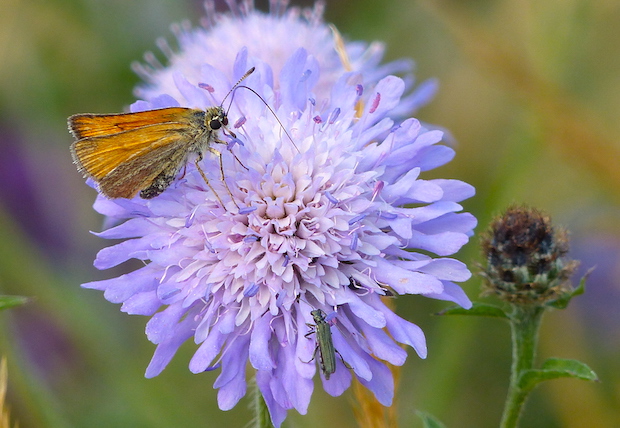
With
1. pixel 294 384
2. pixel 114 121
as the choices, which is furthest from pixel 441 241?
pixel 114 121

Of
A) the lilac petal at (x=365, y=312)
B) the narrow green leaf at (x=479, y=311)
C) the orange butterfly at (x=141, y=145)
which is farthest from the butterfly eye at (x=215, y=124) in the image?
the narrow green leaf at (x=479, y=311)

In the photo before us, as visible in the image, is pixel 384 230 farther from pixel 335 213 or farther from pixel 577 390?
pixel 577 390

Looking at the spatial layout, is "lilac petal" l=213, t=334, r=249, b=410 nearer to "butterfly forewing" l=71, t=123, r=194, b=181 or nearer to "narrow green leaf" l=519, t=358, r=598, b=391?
"butterfly forewing" l=71, t=123, r=194, b=181

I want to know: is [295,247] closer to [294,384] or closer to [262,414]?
[294,384]

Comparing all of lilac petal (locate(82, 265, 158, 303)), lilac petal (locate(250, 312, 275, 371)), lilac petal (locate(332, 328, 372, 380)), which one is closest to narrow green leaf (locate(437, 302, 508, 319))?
lilac petal (locate(332, 328, 372, 380))

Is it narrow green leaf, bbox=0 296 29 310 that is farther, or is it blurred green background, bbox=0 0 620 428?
blurred green background, bbox=0 0 620 428

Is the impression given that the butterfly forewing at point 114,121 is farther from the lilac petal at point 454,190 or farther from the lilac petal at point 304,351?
the lilac petal at point 454,190

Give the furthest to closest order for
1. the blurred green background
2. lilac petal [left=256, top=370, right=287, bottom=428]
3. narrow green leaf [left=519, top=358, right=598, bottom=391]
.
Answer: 1. the blurred green background
2. lilac petal [left=256, top=370, right=287, bottom=428]
3. narrow green leaf [left=519, top=358, right=598, bottom=391]
